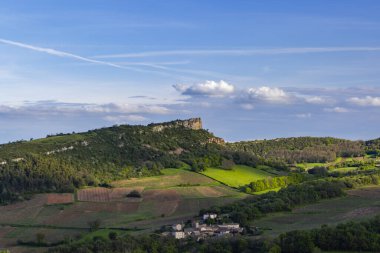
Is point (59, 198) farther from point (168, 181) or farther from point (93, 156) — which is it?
point (93, 156)

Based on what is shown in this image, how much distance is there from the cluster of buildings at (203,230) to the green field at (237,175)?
49939 mm

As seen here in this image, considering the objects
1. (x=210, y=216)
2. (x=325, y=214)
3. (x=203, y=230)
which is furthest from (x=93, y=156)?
(x=325, y=214)

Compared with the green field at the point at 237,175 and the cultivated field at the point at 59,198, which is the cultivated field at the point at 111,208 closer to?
the cultivated field at the point at 59,198

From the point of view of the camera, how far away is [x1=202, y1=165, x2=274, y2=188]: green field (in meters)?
149

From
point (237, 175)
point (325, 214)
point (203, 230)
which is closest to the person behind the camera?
point (203, 230)

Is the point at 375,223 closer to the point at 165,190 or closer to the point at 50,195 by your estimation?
the point at 165,190

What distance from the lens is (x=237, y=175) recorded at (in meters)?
158

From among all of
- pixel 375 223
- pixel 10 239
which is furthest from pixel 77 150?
pixel 375 223

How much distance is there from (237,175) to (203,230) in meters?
70.5

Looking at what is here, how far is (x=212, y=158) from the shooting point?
170625mm

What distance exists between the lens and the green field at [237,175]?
149250mm

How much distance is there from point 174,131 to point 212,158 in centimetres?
3039

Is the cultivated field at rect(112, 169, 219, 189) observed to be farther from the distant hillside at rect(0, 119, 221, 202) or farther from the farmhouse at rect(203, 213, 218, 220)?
the farmhouse at rect(203, 213, 218, 220)

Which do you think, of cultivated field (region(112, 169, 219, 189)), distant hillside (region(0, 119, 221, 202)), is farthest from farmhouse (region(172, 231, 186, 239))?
distant hillside (region(0, 119, 221, 202))
